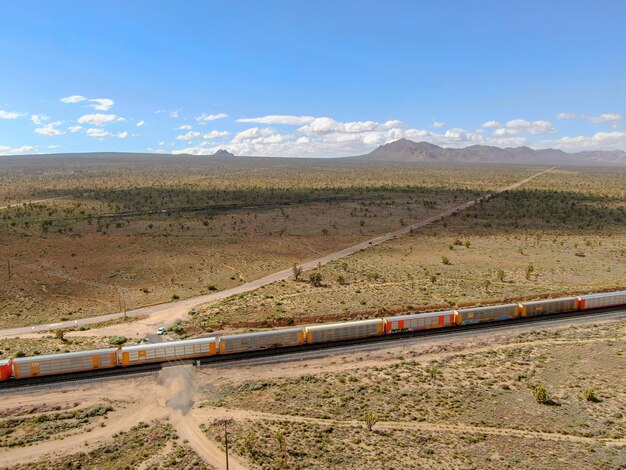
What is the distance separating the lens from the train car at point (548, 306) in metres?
39.2

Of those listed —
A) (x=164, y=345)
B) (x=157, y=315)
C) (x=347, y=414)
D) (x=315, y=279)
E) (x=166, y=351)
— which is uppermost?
(x=315, y=279)

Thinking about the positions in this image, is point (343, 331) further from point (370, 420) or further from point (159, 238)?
point (159, 238)

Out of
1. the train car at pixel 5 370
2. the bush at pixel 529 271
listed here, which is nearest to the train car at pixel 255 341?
the train car at pixel 5 370

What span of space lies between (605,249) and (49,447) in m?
70.3

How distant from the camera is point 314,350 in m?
33.4

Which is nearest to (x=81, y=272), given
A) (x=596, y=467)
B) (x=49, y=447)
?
(x=49, y=447)

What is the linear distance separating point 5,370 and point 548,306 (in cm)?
4328

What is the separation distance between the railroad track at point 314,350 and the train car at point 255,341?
45cm

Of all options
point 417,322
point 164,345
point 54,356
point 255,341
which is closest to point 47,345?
point 54,356

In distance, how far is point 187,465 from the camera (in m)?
20.8

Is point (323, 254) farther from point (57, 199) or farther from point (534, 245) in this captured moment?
point (57, 199)

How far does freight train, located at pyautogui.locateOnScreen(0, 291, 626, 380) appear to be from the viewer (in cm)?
2873

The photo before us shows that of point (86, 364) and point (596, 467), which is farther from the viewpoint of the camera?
point (86, 364)

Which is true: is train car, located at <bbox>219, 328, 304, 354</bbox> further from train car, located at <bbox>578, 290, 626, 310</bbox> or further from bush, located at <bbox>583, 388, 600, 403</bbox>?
train car, located at <bbox>578, 290, 626, 310</bbox>
